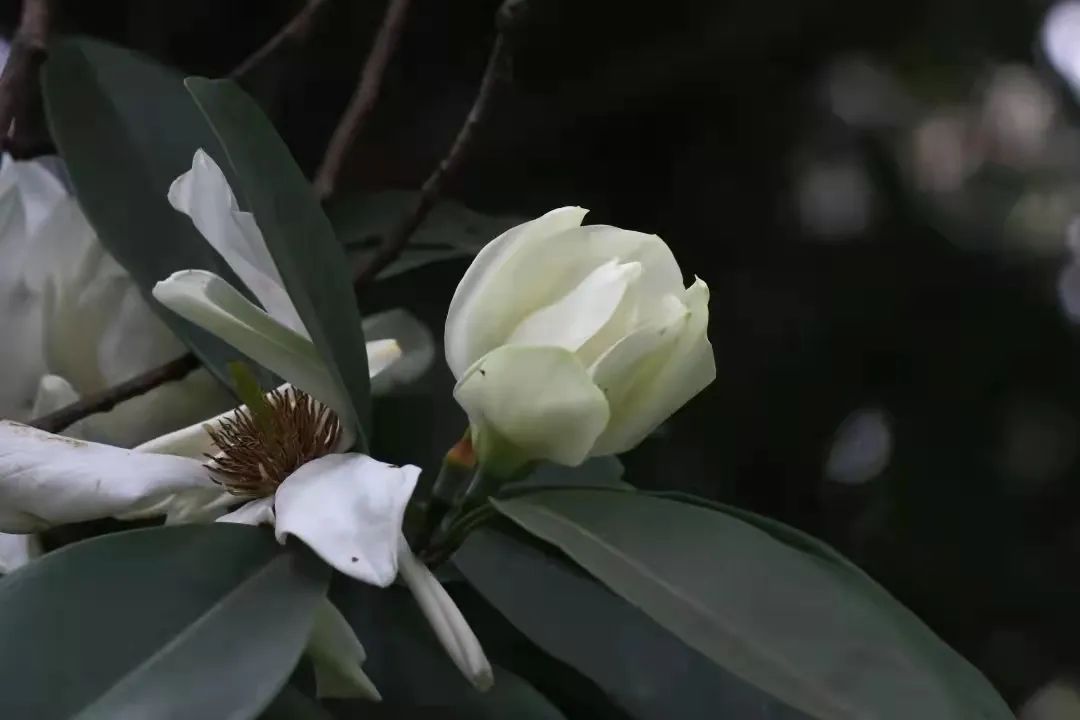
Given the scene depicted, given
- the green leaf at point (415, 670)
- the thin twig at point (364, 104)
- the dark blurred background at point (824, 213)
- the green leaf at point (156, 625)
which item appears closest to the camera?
the green leaf at point (156, 625)

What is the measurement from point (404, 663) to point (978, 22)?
66 centimetres

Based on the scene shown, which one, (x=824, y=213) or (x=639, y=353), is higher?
(x=639, y=353)

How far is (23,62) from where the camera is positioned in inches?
14.9

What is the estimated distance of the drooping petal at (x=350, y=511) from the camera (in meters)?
0.24

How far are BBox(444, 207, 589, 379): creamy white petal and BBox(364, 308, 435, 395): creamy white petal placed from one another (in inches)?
6.3

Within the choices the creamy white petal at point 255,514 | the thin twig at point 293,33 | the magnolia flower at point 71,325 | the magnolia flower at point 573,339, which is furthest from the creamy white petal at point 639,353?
the thin twig at point 293,33

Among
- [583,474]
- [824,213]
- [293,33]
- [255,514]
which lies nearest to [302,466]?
[255,514]

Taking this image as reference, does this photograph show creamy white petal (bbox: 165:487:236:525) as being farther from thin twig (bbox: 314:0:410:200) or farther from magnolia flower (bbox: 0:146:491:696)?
thin twig (bbox: 314:0:410:200)

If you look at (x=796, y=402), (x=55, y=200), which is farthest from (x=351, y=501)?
(x=796, y=402)

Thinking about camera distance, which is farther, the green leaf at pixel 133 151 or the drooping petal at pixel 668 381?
the green leaf at pixel 133 151

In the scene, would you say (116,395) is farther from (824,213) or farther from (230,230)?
(824,213)

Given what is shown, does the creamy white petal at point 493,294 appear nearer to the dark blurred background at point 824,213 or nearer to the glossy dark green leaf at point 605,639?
the glossy dark green leaf at point 605,639

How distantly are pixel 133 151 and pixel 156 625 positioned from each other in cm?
23

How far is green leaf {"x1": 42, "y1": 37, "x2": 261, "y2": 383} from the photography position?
38cm
